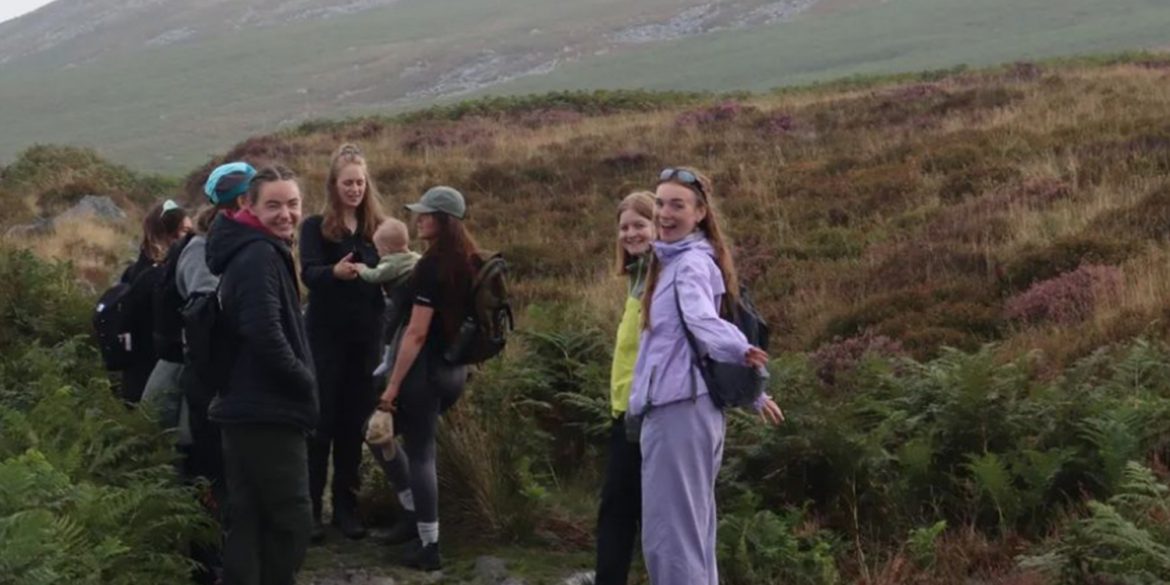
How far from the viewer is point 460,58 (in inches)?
3762

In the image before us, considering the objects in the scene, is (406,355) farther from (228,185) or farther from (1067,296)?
(1067,296)

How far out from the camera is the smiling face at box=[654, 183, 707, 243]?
5.22 m

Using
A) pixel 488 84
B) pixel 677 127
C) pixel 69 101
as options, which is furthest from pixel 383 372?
pixel 69 101

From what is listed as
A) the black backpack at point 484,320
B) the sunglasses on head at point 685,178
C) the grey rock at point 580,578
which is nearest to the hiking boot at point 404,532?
the grey rock at point 580,578

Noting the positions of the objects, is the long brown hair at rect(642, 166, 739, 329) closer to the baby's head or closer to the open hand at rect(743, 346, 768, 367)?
the open hand at rect(743, 346, 768, 367)

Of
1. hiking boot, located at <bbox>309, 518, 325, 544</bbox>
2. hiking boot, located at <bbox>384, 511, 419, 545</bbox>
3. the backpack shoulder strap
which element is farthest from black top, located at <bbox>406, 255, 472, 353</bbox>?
the backpack shoulder strap

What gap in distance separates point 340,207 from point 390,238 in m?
0.34

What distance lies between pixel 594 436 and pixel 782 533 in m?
2.22

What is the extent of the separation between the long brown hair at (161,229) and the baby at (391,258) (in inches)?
39.5

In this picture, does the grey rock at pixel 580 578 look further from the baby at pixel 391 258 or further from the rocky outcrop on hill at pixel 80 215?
the rocky outcrop on hill at pixel 80 215

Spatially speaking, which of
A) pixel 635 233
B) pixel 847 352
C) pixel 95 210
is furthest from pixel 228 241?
pixel 95 210

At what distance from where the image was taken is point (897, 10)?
88.6 m

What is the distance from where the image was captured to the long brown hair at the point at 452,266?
635cm

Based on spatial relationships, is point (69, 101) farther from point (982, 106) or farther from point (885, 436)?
point (885, 436)
